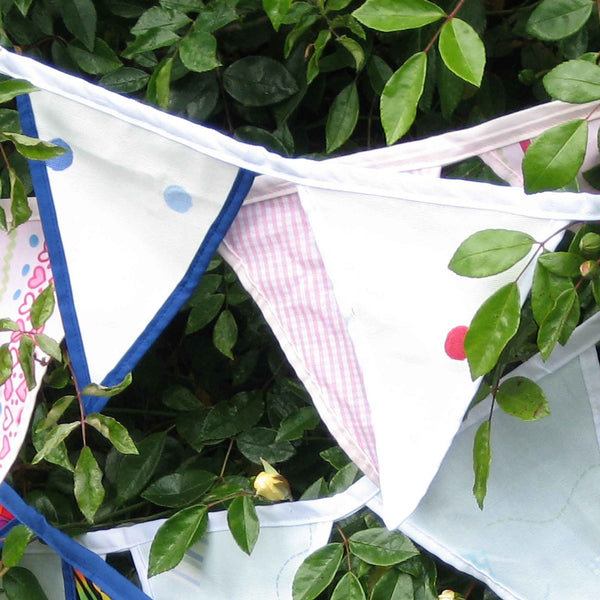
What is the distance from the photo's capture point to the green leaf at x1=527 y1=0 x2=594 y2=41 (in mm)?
682

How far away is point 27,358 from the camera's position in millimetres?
729

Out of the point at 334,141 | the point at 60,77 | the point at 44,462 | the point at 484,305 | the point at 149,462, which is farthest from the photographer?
the point at 44,462

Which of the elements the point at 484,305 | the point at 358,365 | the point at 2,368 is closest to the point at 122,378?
the point at 2,368

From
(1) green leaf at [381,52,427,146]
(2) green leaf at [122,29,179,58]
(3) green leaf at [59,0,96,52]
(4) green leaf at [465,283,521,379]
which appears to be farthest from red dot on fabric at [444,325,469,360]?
(3) green leaf at [59,0,96,52]

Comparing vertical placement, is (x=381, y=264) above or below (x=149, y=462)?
above

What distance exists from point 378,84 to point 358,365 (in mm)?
289

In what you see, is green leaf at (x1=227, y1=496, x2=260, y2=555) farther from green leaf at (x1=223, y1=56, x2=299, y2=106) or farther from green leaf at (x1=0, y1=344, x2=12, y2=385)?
green leaf at (x1=223, y1=56, x2=299, y2=106)

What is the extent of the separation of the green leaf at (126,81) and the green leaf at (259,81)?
Answer: 82 mm

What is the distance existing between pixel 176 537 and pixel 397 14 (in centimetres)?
51

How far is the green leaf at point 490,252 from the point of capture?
1.92ft

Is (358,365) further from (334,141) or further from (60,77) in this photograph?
(60,77)

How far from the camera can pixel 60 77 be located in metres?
0.70

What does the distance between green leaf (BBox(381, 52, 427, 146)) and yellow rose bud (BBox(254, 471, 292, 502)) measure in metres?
0.34

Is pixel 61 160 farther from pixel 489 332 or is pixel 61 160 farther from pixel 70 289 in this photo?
pixel 489 332
